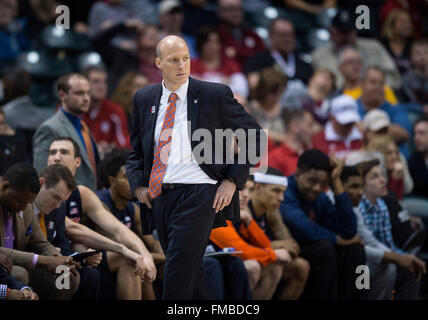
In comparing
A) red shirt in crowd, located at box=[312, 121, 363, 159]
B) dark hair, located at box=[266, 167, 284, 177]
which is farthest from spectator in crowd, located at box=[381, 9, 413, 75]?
dark hair, located at box=[266, 167, 284, 177]

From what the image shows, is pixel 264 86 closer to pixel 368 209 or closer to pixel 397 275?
pixel 368 209

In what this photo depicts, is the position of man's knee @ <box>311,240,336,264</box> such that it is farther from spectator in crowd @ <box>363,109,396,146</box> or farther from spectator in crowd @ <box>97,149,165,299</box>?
spectator in crowd @ <box>363,109,396,146</box>

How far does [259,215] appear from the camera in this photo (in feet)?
19.4

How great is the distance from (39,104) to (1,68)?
0.91 metres

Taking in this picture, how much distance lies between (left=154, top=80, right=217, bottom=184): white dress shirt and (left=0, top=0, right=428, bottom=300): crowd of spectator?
1026 mm

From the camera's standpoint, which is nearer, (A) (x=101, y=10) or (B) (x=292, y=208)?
(B) (x=292, y=208)

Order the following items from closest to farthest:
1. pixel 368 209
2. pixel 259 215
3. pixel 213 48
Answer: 1. pixel 259 215
2. pixel 368 209
3. pixel 213 48

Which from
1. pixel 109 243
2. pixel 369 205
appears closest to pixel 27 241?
pixel 109 243

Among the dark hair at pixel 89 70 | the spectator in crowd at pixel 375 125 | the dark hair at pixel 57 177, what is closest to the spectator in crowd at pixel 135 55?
the dark hair at pixel 89 70

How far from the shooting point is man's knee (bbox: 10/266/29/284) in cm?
428

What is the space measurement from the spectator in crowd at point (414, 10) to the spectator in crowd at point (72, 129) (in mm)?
5823

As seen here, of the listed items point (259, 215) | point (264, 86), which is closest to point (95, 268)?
point (259, 215)

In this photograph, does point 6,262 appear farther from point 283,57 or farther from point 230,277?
point 283,57

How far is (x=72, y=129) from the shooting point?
5.66 metres
